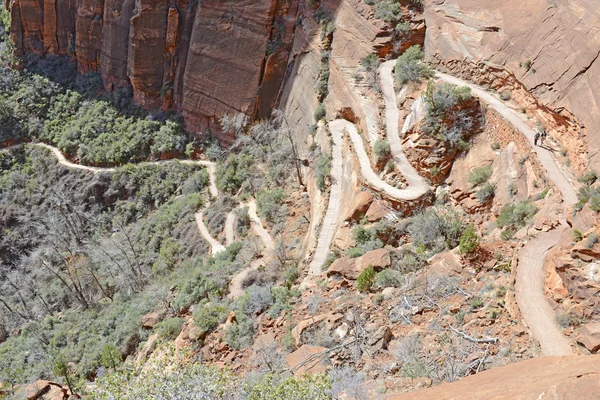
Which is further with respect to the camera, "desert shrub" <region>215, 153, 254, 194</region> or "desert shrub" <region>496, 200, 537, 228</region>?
"desert shrub" <region>215, 153, 254, 194</region>

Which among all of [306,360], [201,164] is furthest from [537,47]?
[201,164]

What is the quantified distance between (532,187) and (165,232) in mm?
27273

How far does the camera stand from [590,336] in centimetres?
1052

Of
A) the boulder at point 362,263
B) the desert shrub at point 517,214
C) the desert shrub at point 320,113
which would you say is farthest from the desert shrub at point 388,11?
the boulder at point 362,263

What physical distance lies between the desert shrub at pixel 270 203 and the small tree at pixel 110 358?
12.5 m

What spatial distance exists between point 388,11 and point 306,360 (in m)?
24.5

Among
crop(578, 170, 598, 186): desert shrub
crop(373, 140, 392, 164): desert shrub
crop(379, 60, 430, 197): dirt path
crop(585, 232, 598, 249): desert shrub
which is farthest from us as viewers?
crop(373, 140, 392, 164): desert shrub

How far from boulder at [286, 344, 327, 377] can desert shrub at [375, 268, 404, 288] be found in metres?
3.62

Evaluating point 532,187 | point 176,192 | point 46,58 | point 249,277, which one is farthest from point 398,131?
point 46,58

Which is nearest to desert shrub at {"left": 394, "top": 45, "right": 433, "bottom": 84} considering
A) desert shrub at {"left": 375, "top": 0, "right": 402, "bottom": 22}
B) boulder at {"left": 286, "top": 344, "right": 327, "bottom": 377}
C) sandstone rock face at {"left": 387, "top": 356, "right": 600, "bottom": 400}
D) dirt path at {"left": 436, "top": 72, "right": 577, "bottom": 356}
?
desert shrub at {"left": 375, "top": 0, "right": 402, "bottom": 22}

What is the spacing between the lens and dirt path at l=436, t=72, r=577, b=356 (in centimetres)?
1152

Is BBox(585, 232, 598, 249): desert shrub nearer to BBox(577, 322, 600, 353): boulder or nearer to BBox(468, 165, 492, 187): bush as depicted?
BBox(577, 322, 600, 353): boulder

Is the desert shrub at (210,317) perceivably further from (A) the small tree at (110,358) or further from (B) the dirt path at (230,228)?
(B) the dirt path at (230,228)

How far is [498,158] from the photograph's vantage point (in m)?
20.4
